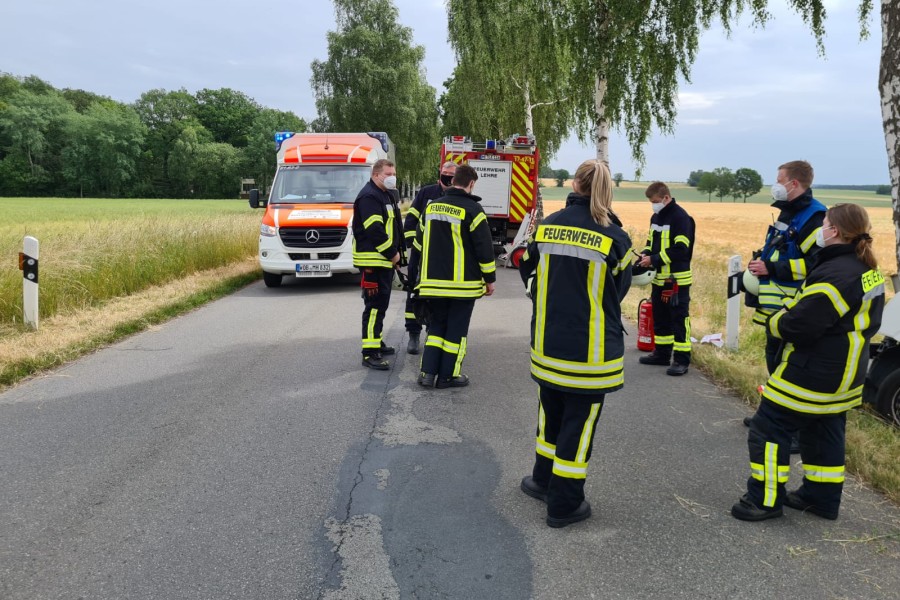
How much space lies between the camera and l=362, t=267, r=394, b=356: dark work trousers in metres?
6.77

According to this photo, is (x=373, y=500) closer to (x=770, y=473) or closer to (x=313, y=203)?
(x=770, y=473)

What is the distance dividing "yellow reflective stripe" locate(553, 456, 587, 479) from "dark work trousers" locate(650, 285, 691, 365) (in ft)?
12.0

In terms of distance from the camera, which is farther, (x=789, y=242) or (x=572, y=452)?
(x=789, y=242)

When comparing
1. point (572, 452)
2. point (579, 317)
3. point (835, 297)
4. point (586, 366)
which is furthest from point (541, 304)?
point (835, 297)

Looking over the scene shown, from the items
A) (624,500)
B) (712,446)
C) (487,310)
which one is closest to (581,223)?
(624,500)

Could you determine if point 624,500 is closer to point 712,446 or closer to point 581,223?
point 712,446

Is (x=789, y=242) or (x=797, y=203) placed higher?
(x=797, y=203)

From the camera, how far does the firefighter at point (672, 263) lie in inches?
264

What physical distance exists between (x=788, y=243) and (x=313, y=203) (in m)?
9.53

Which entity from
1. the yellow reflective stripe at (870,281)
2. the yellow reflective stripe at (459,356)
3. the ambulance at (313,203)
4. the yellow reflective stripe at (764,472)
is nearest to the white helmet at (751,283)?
the yellow reflective stripe at (870,281)

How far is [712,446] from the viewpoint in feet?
15.5

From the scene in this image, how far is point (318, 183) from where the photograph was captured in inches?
520

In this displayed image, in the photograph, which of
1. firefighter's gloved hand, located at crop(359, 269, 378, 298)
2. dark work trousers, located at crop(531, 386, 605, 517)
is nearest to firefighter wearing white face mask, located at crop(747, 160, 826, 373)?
dark work trousers, located at crop(531, 386, 605, 517)

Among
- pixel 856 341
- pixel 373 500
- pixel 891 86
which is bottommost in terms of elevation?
pixel 373 500
